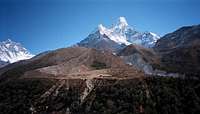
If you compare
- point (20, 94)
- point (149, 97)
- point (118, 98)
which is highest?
point (20, 94)

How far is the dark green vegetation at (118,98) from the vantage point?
11919 centimetres

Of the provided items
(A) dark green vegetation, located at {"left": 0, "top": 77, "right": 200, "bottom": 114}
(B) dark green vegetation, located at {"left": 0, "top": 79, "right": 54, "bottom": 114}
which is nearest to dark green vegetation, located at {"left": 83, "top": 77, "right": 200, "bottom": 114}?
(A) dark green vegetation, located at {"left": 0, "top": 77, "right": 200, "bottom": 114}

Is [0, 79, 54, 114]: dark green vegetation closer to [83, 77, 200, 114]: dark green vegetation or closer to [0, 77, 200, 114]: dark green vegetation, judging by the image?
[0, 77, 200, 114]: dark green vegetation

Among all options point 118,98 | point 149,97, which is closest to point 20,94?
point 118,98

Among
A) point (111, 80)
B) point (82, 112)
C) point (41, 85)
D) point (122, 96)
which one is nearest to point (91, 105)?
point (82, 112)

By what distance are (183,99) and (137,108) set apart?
24.1 metres

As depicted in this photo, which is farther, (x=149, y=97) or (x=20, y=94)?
(x=20, y=94)

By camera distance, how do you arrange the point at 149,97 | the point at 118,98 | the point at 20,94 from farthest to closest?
the point at 20,94 < the point at 118,98 < the point at 149,97

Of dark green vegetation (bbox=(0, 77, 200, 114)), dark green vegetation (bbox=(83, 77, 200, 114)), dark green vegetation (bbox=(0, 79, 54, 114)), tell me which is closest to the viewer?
dark green vegetation (bbox=(83, 77, 200, 114))

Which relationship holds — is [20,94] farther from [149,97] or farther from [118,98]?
[149,97]

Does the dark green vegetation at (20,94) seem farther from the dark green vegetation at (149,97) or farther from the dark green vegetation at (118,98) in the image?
the dark green vegetation at (149,97)

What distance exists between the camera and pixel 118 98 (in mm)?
127312

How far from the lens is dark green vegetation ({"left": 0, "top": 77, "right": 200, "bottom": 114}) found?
119 meters

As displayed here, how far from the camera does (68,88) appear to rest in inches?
5556
